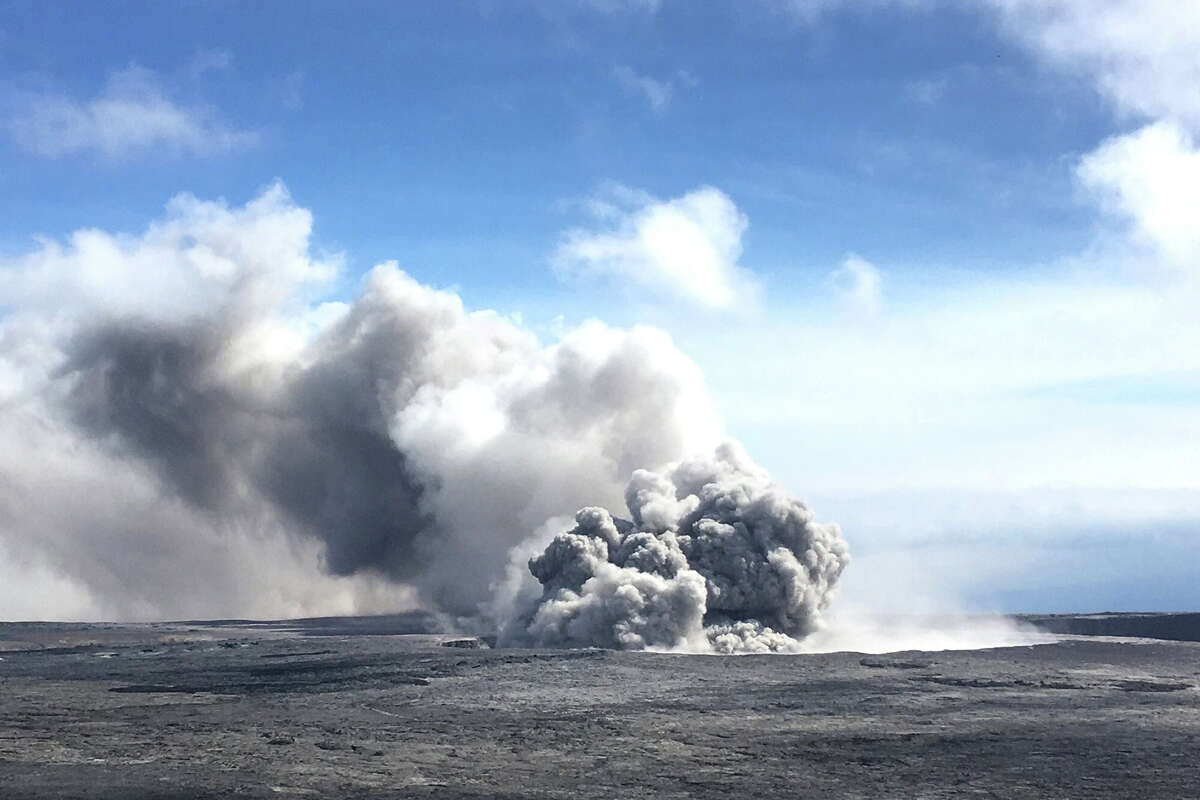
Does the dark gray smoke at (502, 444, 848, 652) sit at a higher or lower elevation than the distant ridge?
higher

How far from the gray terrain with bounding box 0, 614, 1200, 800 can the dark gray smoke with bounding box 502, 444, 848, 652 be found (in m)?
7.15

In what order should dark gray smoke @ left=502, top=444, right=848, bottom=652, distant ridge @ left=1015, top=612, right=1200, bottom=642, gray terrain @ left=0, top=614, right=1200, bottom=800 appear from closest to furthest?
gray terrain @ left=0, top=614, right=1200, bottom=800
dark gray smoke @ left=502, top=444, right=848, bottom=652
distant ridge @ left=1015, top=612, right=1200, bottom=642

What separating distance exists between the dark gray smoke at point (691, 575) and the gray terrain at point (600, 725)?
23.5 feet

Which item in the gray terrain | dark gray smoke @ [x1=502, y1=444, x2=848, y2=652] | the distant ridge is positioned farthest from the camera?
the distant ridge

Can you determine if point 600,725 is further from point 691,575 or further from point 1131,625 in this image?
point 1131,625

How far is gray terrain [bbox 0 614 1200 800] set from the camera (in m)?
33.2

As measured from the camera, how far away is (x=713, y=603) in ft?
263

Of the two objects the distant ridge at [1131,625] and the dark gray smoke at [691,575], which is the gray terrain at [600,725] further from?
the distant ridge at [1131,625]

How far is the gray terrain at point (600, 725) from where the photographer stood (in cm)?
3319

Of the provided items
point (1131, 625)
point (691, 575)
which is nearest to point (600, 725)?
point (691, 575)

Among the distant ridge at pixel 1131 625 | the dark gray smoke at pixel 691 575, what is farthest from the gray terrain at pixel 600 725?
the distant ridge at pixel 1131 625

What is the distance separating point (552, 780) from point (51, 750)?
1778 centimetres

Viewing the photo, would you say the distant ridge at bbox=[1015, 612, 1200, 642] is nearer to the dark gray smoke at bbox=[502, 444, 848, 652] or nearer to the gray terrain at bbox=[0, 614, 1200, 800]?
the gray terrain at bbox=[0, 614, 1200, 800]

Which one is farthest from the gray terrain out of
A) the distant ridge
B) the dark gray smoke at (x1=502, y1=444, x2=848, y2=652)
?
the distant ridge
